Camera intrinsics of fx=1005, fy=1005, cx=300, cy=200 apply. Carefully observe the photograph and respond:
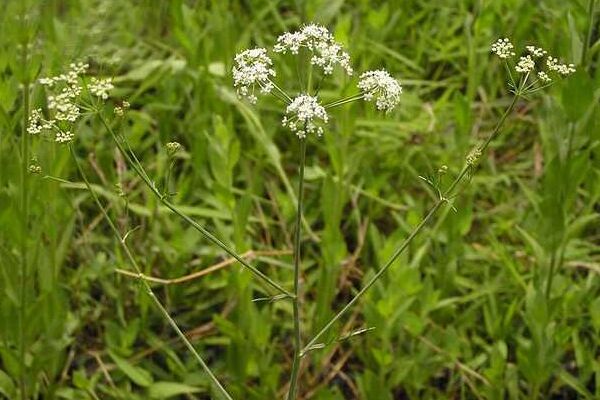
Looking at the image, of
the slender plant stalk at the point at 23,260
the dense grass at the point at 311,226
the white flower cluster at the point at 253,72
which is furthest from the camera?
the dense grass at the point at 311,226

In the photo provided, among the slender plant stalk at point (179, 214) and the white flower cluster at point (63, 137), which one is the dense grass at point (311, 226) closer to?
the white flower cluster at point (63, 137)

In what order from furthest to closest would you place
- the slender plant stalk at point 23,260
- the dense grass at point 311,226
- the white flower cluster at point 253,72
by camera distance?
1. the dense grass at point 311,226
2. the slender plant stalk at point 23,260
3. the white flower cluster at point 253,72

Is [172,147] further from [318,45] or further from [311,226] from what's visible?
[311,226]

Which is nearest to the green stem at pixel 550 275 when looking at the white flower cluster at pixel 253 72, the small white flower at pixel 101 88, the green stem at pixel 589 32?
the green stem at pixel 589 32

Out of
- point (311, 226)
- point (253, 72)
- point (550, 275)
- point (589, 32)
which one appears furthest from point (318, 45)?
point (311, 226)

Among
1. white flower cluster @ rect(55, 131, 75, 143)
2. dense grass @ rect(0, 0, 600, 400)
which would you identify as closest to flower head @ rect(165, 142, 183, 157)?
white flower cluster @ rect(55, 131, 75, 143)

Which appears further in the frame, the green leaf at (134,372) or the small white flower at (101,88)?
the green leaf at (134,372)

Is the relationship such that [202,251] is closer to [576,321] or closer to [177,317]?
[177,317]

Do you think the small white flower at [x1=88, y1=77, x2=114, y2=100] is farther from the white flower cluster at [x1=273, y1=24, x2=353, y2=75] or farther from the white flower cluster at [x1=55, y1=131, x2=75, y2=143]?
the white flower cluster at [x1=273, y1=24, x2=353, y2=75]

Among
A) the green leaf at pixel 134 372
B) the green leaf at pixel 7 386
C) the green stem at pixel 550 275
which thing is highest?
the green stem at pixel 550 275
